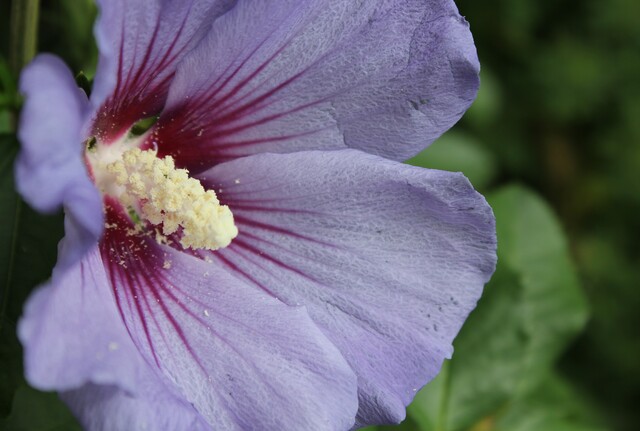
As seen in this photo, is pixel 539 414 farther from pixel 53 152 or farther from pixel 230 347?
pixel 53 152

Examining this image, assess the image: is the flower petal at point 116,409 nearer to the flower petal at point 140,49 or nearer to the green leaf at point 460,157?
the flower petal at point 140,49

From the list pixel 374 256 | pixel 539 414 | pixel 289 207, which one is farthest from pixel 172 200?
pixel 539 414

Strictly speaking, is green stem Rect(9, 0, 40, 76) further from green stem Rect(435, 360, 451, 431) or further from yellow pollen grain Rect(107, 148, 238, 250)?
green stem Rect(435, 360, 451, 431)

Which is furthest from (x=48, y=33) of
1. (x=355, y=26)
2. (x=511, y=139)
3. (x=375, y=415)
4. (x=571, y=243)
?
(x=571, y=243)

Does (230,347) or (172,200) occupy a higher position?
(172,200)

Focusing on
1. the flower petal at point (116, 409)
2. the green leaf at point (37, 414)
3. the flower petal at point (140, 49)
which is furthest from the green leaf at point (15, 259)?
the flower petal at point (116, 409)

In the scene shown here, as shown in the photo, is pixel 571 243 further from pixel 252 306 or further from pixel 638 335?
pixel 252 306
